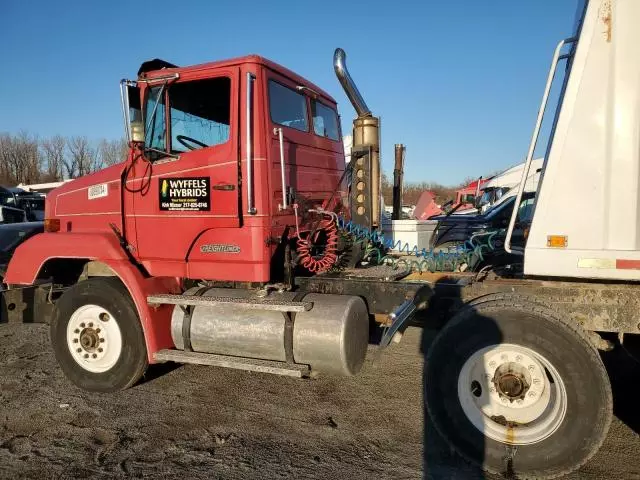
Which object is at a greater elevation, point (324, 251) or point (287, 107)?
point (287, 107)

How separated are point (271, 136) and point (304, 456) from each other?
273 cm

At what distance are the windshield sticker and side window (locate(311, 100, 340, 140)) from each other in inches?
91.2

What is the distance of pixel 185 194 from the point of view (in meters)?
4.55

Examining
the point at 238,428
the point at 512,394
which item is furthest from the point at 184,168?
the point at 512,394

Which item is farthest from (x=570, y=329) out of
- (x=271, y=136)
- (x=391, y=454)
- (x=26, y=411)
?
(x=26, y=411)

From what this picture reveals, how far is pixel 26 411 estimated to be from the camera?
14.4 feet

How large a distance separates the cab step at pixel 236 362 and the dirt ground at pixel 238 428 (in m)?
0.48

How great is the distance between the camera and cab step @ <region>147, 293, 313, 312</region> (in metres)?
4.01

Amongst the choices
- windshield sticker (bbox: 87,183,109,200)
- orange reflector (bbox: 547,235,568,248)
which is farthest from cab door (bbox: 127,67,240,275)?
orange reflector (bbox: 547,235,568,248)

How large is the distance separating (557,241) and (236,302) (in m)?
2.59

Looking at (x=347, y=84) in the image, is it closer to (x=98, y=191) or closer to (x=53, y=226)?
(x=98, y=191)

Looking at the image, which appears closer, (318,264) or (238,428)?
(238,428)

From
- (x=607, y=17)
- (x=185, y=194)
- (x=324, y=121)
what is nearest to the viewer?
(x=607, y=17)

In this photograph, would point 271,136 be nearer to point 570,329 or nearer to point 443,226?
point 570,329
